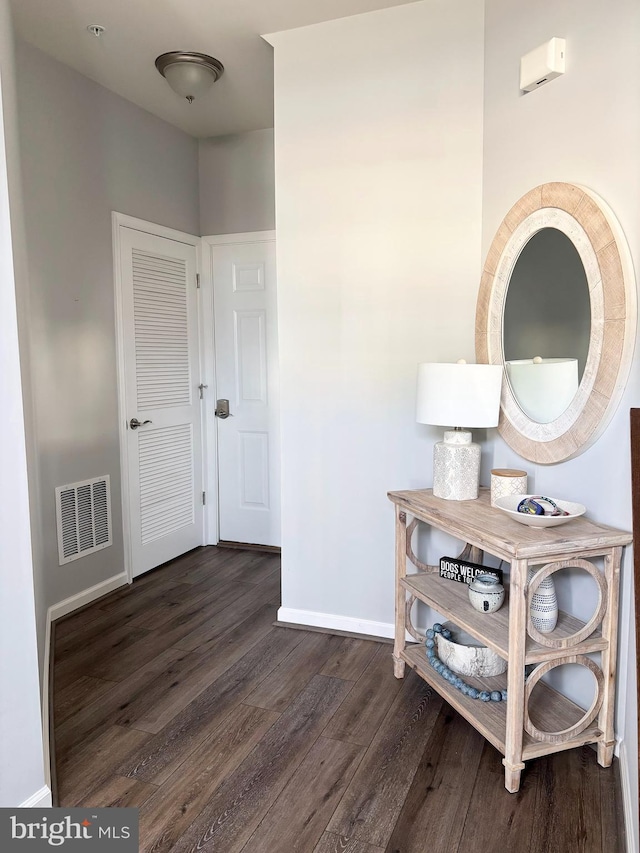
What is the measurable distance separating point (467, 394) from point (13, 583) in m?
1.51

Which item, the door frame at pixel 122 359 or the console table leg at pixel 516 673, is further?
the door frame at pixel 122 359

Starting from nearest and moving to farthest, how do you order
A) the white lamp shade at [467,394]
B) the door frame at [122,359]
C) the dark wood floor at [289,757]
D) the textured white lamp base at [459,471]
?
the dark wood floor at [289,757], the white lamp shade at [467,394], the textured white lamp base at [459,471], the door frame at [122,359]

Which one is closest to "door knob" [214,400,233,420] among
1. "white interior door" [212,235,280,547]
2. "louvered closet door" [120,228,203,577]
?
"white interior door" [212,235,280,547]

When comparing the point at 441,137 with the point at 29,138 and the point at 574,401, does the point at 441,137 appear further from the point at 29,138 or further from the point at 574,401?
the point at 29,138

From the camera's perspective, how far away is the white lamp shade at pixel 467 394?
215 cm

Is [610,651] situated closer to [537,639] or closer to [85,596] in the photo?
[537,639]

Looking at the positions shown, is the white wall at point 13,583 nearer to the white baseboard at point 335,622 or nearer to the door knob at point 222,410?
the white baseboard at point 335,622

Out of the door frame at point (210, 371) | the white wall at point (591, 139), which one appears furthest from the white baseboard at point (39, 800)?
the door frame at point (210, 371)

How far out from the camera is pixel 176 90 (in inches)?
122

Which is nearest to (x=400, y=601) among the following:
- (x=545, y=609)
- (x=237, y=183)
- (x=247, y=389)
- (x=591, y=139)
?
(x=545, y=609)

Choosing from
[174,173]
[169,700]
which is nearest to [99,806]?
[169,700]

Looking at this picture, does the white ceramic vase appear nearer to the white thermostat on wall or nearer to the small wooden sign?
the small wooden sign

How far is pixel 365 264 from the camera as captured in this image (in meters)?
2.70

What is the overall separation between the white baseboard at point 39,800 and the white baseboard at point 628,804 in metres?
1.49
